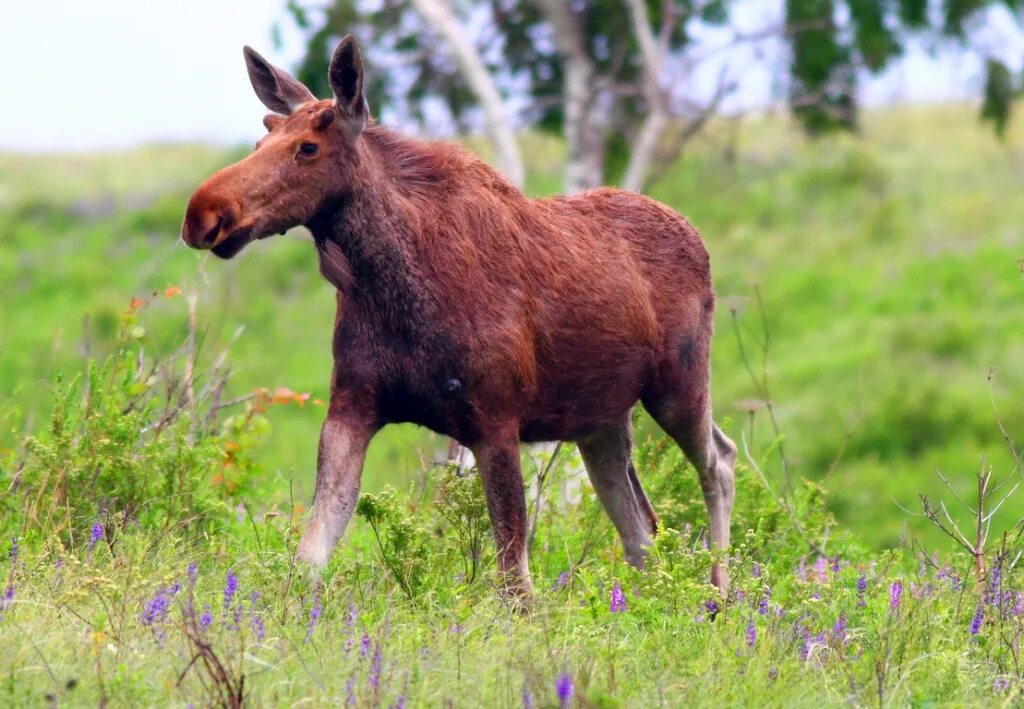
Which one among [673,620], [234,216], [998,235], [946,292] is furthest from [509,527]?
[998,235]

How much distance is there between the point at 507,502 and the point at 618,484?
4.57ft

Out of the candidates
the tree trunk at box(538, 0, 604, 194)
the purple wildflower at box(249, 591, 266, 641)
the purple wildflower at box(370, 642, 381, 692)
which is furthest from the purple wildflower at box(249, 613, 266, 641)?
the tree trunk at box(538, 0, 604, 194)

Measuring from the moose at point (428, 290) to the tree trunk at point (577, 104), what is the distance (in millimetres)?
8648

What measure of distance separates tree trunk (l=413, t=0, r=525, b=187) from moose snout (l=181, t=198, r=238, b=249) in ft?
31.5

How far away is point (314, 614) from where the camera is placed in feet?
17.4

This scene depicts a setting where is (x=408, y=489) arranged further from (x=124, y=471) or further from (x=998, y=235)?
(x=998, y=235)

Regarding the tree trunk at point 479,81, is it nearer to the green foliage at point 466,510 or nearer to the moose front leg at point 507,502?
the green foliage at point 466,510

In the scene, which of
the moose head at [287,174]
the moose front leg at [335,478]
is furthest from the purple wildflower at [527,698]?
the moose head at [287,174]

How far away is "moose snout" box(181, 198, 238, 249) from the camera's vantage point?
18.0ft

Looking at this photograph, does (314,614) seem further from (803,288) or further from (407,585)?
(803,288)

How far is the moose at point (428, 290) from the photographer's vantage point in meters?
5.92

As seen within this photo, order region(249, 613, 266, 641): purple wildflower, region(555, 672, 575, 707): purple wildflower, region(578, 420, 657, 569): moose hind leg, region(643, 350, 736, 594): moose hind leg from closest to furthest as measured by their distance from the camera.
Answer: region(555, 672, 575, 707): purple wildflower
region(249, 613, 266, 641): purple wildflower
region(643, 350, 736, 594): moose hind leg
region(578, 420, 657, 569): moose hind leg

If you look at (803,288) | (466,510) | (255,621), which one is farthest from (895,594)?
(803,288)

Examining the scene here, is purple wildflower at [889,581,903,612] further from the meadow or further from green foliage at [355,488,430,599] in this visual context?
green foliage at [355,488,430,599]
